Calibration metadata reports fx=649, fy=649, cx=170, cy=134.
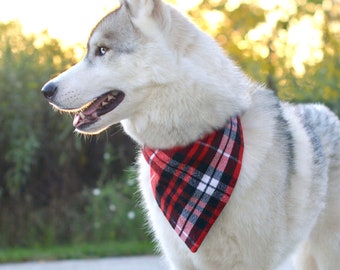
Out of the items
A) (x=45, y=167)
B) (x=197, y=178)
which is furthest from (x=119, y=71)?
(x=45, y=167)

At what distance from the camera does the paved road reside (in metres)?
6.34

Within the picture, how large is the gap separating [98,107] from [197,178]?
657 mm

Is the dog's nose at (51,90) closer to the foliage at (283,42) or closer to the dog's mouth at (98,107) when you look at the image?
the dog's mouth at (98,107)

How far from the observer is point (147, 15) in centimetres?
340

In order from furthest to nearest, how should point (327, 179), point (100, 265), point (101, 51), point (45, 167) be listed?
point (45, 167) < point (100, 265) < point (327, 179) < point (101, 51)

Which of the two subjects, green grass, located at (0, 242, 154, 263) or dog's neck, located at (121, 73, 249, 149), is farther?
green grass, located at (0, 242, 154, 263)

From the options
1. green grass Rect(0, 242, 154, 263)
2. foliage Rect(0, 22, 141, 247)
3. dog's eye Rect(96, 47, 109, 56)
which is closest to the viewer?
dog's eye Rect(96, 47, 109, 56)

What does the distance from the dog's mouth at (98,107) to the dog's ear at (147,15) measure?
36 cm

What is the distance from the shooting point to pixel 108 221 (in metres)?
7.82

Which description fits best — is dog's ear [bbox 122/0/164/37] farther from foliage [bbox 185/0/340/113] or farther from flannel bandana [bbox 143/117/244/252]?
foliage [bbox 185/0/340/113]

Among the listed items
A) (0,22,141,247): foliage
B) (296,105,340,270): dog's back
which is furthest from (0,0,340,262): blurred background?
(296,105,340,270): dog's back

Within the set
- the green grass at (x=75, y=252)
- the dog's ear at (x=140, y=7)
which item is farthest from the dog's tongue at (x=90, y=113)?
the green grass at (x=75, y=252)

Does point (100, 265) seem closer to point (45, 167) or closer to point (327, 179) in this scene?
point (45, 167)

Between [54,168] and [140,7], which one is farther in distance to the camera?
[54,168]
